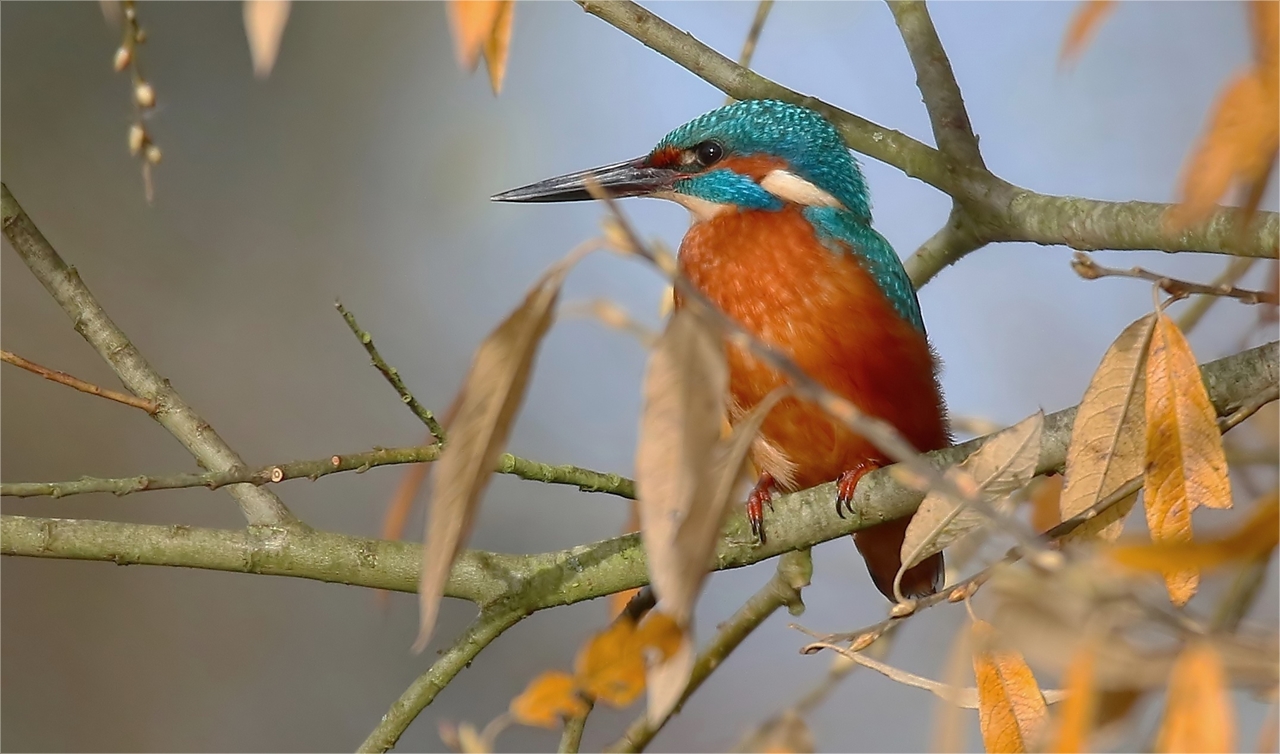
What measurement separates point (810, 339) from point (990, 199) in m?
0.29

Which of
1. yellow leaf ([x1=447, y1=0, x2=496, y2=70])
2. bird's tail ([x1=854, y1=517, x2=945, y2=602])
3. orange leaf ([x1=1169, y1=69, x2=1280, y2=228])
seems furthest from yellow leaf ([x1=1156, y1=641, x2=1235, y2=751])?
bird's tail ([x1=854, y1=517, x2=945, y2=602])

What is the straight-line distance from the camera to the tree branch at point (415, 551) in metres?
1.04

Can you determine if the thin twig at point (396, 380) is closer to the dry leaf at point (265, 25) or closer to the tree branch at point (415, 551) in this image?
the tree branch at point (415, 551)

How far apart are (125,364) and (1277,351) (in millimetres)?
1037

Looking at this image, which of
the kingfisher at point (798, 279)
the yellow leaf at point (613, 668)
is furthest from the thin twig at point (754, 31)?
the yellow leaf at point (613, 668)

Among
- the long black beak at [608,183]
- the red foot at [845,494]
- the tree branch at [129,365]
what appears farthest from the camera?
the long black beak at [608,183]

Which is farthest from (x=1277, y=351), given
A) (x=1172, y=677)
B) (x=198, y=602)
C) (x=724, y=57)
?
(x=198, y=602)

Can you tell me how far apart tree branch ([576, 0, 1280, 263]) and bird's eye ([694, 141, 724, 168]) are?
0.30 metres

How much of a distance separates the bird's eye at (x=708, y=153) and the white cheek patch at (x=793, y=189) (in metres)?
0.07

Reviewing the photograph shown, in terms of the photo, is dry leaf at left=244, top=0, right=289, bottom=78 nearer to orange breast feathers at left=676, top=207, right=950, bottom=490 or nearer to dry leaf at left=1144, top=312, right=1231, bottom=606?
dry leaf at left=1144, top=312, right=1231, bottom=606

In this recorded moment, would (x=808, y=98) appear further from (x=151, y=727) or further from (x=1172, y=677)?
(x=151, y=727)

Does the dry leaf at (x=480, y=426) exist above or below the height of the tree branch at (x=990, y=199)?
below

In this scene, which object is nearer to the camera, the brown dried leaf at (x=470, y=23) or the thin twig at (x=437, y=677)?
the brown dried leaf at (x=470, y=23)

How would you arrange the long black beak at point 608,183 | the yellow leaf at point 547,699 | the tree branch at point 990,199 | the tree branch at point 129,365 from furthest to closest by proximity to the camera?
the long black beak at point 608,183 < the tree branch at point 129,365 < the tree branch at point 990,199 < the yellow leaf at point 547,699
